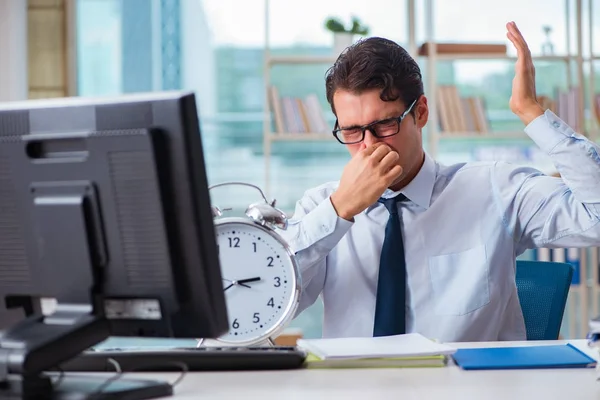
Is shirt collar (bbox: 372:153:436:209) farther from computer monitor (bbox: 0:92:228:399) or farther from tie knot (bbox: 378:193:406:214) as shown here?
computer monitor (bbox: 0:92:228:399)

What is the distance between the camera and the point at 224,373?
1459 millimetres

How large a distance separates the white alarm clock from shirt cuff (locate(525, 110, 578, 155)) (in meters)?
0.66

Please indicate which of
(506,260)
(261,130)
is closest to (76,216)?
(506,260)

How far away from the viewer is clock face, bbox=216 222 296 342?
5.40 ft

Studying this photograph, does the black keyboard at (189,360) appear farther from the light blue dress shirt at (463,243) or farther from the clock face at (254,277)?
the light blue dress shirt at (463,243)

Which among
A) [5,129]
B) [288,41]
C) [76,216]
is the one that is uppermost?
[288,41]

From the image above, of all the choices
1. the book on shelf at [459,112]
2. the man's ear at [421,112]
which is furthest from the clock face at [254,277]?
the book on shelf at [459,112]

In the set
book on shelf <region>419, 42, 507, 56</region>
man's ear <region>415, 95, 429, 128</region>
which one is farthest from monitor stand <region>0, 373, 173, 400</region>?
book on shelf <region>419, 42, 507, 56</region>

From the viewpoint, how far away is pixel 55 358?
126 centimetres

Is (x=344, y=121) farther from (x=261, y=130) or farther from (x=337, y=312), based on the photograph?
(x=261, y=130)

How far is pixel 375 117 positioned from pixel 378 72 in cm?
11

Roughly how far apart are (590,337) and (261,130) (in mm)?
3594

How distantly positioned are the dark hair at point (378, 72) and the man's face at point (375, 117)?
16 millimetres

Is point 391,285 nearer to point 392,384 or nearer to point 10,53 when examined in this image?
point 392,384
